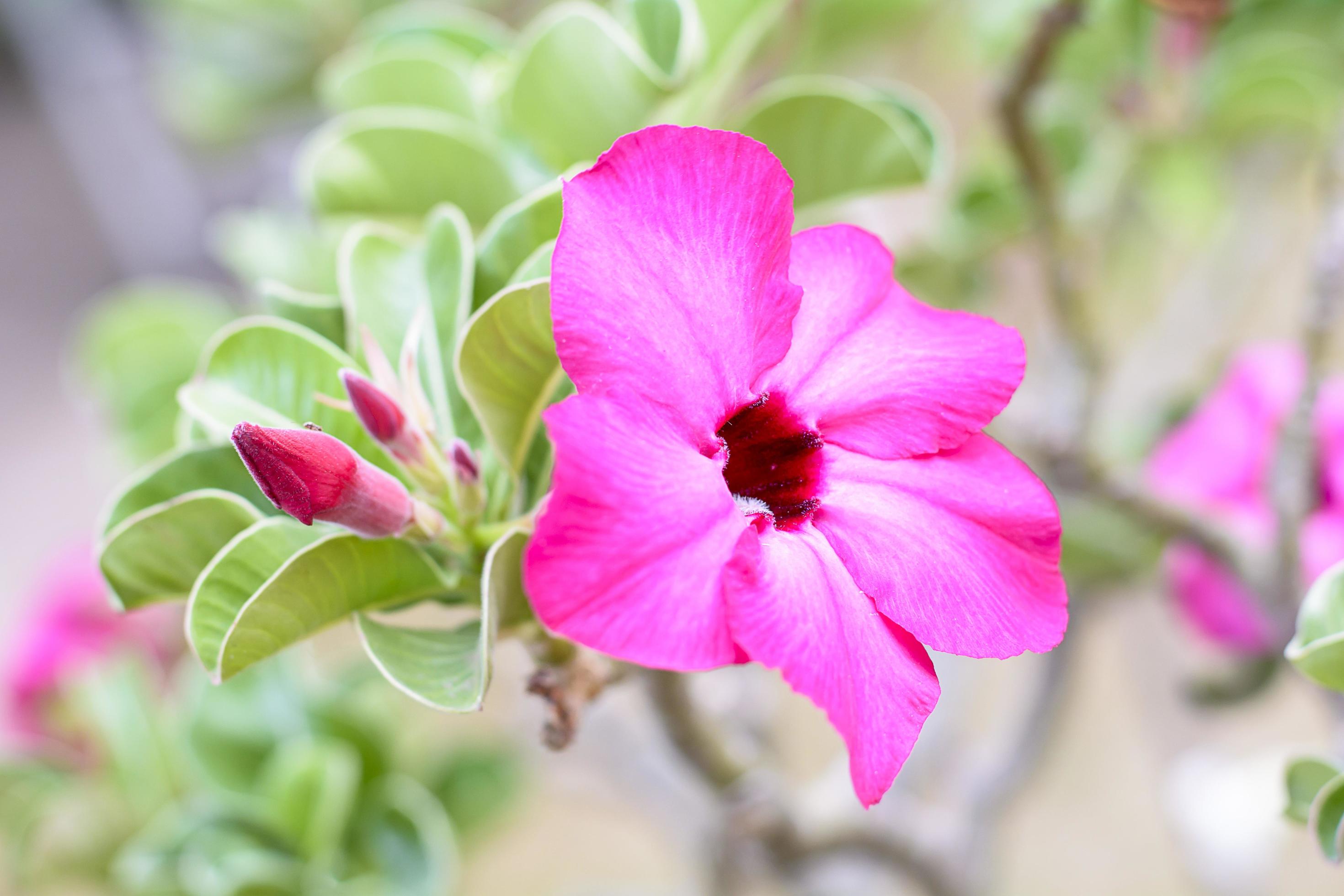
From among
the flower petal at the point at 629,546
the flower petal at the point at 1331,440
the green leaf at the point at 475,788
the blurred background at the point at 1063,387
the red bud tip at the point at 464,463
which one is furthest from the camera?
the green leaf at the point at 475,788

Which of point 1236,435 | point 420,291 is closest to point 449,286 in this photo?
point 420,291

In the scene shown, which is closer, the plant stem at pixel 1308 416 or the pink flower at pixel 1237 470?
the plant stem at pixel 1308 416

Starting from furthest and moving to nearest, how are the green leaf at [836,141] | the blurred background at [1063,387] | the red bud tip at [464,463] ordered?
the blurred background at [1063,387] → the green leaf at [836,141] → the red bud tip at [464,463]

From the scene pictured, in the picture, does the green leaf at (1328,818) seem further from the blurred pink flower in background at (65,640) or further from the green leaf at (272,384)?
the blurred pink flower in background at (65,640)

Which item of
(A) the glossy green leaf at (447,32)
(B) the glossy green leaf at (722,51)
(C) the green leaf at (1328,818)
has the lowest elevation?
(C) the green leaf at (1328,818)

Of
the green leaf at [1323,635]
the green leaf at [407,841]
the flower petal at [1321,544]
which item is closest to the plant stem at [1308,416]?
the flower petal at [1321,544]

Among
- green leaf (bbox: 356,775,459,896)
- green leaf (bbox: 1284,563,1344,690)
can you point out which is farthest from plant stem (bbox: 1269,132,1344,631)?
green leaf (bbox: 356,775,459,896)

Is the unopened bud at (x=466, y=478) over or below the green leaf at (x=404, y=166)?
below
